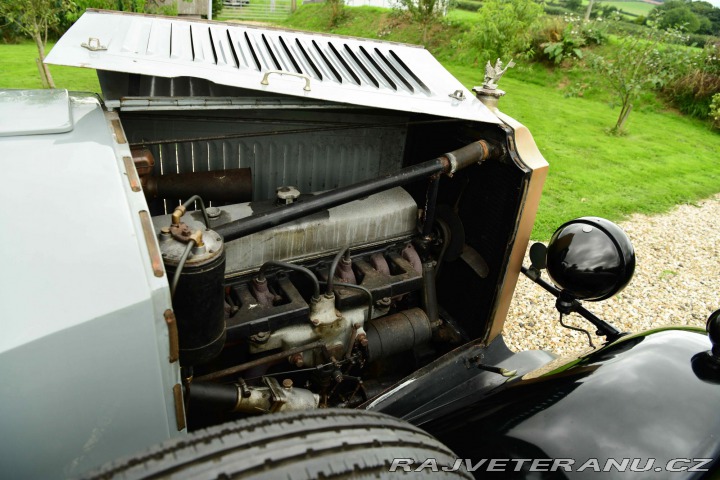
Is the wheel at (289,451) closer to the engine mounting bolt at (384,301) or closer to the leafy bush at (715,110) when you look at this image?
the engine mounting bolt at (384,301)

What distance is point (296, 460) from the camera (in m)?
0.94

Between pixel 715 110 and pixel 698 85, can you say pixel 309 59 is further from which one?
pixel 698 85

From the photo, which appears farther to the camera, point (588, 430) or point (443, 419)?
point (443, 419)

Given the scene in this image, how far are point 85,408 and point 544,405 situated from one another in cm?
137

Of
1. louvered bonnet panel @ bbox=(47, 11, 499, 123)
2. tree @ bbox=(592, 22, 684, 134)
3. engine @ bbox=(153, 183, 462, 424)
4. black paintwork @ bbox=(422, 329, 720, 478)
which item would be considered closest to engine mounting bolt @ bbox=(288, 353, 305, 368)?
engine @ bbox=(153, 183, 462, 424)

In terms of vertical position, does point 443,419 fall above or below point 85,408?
below

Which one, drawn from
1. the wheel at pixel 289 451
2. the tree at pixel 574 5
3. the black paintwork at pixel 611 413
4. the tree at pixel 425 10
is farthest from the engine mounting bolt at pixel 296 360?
the tree at pixel 574 5

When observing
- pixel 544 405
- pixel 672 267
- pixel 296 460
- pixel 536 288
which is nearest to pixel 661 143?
pixel 672 267

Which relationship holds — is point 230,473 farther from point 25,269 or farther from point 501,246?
point 501,246

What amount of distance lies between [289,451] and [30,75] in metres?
10.8

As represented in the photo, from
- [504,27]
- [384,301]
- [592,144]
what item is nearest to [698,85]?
[592,144]

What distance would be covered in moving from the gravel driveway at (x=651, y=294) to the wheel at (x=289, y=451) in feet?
8.66

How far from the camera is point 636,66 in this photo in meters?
8.99

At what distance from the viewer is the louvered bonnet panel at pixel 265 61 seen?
151 centimetres
